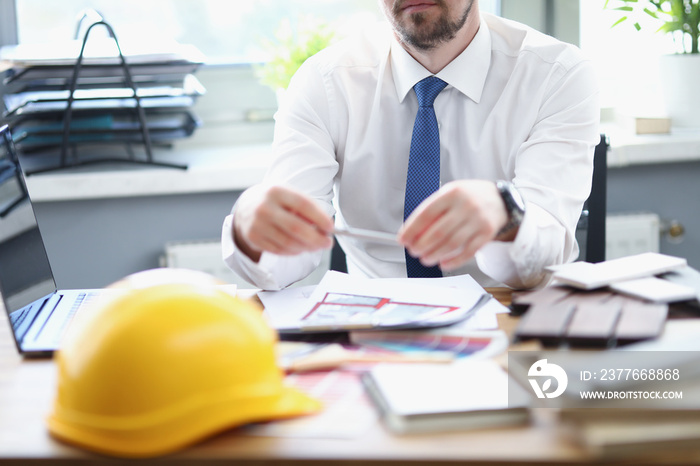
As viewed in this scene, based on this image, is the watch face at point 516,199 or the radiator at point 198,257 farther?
the radiator at point 198,257

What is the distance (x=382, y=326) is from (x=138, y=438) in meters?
0.36

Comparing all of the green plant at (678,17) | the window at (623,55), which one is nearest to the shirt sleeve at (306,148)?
the green plant at (678,17)

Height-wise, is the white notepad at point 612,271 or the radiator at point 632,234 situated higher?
the white notepad at point 612,271

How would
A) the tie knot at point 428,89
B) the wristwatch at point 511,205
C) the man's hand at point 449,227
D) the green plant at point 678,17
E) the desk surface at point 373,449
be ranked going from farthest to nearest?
the green plant at point 678,17 < the tie knot at point 428,89 < the wristwatch at point 511,205 < the man's hand at point 449,227 < the desk surface at point 373,449

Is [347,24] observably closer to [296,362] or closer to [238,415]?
[296,362]

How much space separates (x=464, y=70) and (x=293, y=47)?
0.70 meters

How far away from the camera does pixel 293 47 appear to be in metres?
2.05

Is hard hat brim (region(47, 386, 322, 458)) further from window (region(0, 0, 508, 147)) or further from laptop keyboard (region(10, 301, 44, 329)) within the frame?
window (region(0, 0, 508, 147))

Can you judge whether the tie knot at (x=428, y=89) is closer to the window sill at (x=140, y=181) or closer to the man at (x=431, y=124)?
the man at (x=431, y=124)

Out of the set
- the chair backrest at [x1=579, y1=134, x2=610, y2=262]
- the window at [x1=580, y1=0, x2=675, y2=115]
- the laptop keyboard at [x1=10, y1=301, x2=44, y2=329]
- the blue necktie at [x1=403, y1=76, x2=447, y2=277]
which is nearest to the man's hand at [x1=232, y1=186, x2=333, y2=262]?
the laptop keyboard at [x1=10, y1=301, x2=44, y2=329]

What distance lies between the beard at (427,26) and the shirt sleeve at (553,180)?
22 cm

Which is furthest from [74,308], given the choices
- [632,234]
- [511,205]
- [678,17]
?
A: [678,17]

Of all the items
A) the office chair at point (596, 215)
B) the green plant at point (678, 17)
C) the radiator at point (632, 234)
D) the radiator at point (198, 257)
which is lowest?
the radiator at point (632, 234)

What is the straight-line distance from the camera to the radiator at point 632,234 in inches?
82.4
